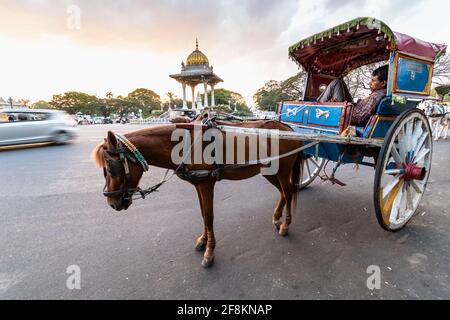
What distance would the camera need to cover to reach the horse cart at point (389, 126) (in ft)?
8.08

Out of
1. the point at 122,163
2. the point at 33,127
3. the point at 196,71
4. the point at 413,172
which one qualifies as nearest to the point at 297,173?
the point at 413,172

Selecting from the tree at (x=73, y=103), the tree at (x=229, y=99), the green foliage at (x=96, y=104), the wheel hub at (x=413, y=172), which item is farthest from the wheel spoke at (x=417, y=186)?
the tree at (x=73, y=103)

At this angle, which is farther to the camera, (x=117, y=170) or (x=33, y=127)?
(x=33, y=127)

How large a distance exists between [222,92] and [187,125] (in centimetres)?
7335

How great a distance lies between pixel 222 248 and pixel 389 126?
2762 millimetres

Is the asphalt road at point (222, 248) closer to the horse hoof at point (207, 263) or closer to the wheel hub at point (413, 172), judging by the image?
the horse hoof at point (207, 263)

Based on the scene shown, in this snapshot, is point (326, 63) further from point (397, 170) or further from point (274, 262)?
point (274, 262)

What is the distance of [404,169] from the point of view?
277cm

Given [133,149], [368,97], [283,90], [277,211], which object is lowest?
[277,211]

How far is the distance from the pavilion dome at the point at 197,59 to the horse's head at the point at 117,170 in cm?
3792

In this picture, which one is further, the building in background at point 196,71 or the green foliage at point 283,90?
the building in background at point 196,71

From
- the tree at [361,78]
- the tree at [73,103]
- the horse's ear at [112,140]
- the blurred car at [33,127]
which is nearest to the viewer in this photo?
the horse's ear at [112,140]

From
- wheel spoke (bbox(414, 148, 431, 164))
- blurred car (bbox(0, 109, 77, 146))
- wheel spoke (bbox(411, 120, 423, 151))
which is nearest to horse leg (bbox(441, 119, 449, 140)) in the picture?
wheel spoke (bbox(414, 148, 431, 164))

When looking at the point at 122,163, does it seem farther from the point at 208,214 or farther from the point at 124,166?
the point at 208,214
